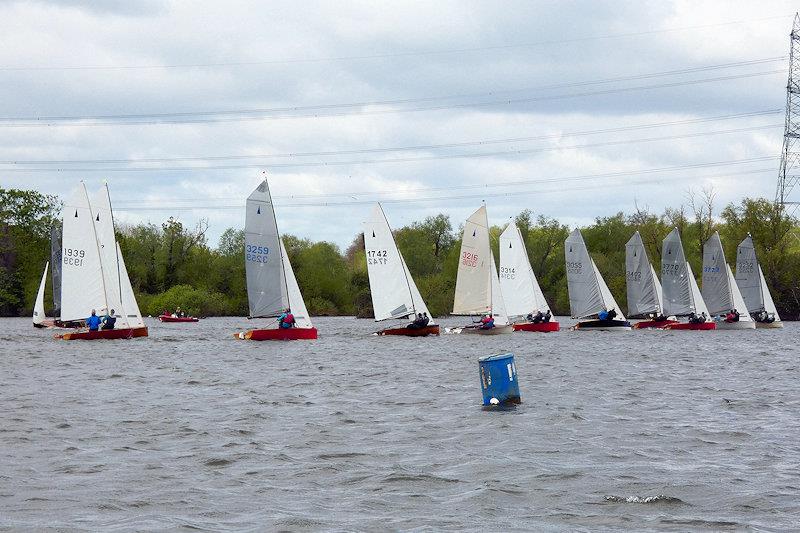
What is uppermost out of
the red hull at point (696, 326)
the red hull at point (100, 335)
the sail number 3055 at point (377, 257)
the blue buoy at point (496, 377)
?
the sail number 3055 at point (377, 257)

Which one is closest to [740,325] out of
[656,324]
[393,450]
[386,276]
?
[656,324]

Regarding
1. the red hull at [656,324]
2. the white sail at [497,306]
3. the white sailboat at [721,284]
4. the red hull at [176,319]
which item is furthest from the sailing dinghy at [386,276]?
the red hull at [176,319]

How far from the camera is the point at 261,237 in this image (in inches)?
1777

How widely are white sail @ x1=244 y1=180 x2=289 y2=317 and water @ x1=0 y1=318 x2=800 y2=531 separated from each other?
14031mm

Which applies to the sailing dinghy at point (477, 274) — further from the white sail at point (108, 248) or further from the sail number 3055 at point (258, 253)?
the white sail at point (108, 248)

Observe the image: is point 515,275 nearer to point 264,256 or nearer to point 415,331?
point 415,331

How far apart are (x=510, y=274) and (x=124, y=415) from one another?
40.2 metres

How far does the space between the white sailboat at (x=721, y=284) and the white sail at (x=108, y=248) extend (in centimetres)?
3496

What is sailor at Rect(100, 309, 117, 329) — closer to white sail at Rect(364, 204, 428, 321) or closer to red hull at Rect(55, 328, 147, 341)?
red hull at Rect(55, 328, 147, 341)

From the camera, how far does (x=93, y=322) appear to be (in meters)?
44.2

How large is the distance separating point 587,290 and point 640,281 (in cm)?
564

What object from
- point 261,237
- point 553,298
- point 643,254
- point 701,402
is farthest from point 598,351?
point 553,298

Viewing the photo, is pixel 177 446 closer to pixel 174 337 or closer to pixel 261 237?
pixel 261 237

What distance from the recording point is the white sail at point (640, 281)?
6419 cm
